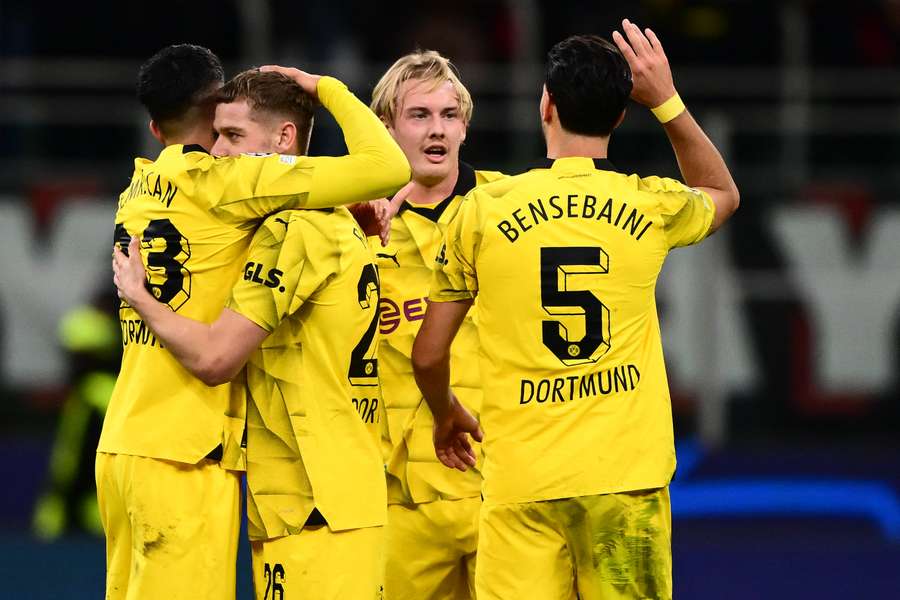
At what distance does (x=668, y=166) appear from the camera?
1080 cm

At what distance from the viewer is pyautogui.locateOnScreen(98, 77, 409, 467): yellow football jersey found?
407cm

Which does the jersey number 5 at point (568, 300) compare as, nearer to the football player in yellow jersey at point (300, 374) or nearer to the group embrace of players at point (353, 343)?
Result: the group embrace of players at point (353, 343)

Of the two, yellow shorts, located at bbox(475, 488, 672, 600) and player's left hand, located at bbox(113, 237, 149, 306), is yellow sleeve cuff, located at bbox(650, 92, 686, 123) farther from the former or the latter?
player's left hand, located at bbox(113, 237, 149, 306)

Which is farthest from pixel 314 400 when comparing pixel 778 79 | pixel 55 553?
pixel 778 79

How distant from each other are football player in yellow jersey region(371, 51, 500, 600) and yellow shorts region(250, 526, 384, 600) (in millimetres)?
819

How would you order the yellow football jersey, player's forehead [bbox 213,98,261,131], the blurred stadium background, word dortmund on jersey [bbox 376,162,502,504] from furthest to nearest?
the blurred stadium background, word dortmund on jersey [bbox 376,162,502,504], player's forehead [bbox 213,98,261,131], the yellow football jersey

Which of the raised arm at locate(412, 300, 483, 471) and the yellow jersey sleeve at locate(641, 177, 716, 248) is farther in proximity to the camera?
the raised arm at locate(412, 300, 483, 471)

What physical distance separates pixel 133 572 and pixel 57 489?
4972 millimetres

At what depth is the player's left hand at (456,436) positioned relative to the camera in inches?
182

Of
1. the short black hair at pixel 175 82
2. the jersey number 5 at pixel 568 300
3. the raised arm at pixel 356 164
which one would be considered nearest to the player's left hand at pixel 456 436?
the jersey number 5 at pixel 568 300

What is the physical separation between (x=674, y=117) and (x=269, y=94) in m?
1.12

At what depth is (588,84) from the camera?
3.97 m

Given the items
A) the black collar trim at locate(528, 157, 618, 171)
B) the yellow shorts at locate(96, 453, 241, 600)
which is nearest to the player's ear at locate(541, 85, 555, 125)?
the black collar trim at locate(528, 157, 618, 171)

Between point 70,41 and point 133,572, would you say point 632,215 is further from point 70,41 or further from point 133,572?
point 70,41
